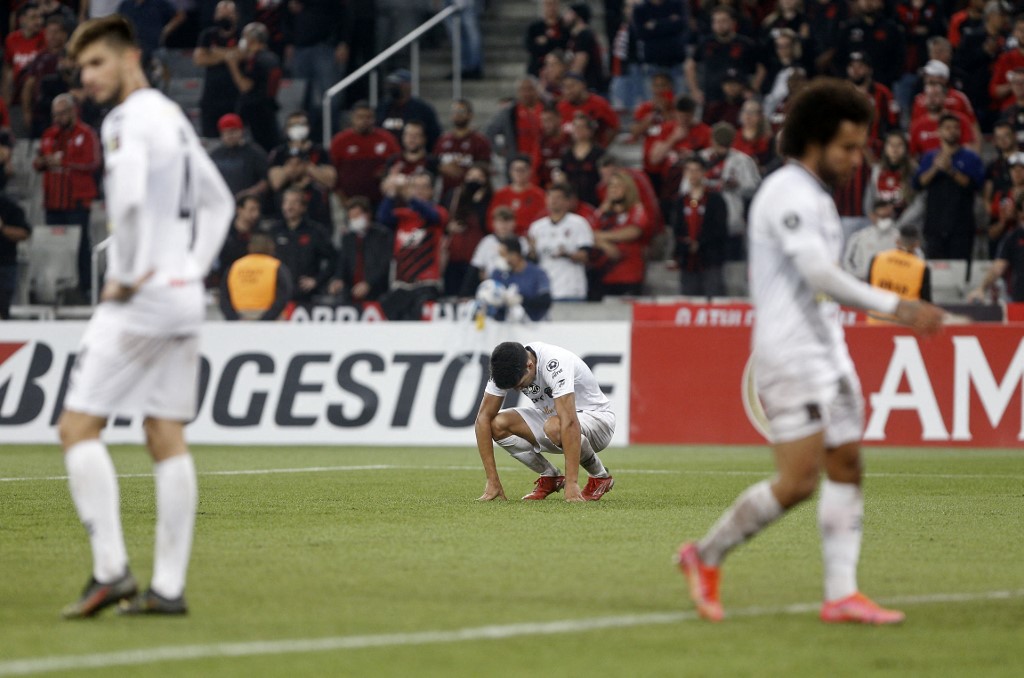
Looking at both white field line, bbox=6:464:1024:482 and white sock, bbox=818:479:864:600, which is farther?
white field line, bbox=6:464:1024:482

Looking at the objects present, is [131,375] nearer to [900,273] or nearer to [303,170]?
[900,273]

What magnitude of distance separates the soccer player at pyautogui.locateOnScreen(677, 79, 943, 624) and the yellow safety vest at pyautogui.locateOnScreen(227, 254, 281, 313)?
14.5 m

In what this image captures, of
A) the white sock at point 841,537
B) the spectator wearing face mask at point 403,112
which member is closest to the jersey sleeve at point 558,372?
the white sock at point 841,537

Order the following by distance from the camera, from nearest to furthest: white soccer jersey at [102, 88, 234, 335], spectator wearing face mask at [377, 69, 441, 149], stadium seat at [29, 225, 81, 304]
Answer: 1. white soccer jersey at [102, 88, 234, 335]
2. stadium seat at [29, 225, 81, 304]
3. spectator wearing face mask at [377, 69, 441, 149]

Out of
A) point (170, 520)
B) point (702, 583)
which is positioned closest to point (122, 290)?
point (170, 520)

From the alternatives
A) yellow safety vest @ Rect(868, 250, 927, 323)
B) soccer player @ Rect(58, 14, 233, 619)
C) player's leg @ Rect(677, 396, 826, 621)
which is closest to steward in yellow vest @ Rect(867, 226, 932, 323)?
yellow safety vest @ Rect(868, 250, 927, 323)

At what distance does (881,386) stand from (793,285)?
480 inches

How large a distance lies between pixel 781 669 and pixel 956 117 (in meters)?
16.3

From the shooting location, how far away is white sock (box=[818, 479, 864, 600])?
669 centimetres

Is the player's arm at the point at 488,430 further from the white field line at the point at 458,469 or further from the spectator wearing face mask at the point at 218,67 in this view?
the spectator wearing face mask at the point at 218,67

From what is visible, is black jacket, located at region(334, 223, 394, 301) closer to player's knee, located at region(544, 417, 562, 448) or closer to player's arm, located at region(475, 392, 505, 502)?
player's arm, located at region(475, 392, 505, 502)

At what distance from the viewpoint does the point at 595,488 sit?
41.0 ft

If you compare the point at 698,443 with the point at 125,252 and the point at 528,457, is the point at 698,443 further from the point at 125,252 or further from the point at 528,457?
the point at 125,252

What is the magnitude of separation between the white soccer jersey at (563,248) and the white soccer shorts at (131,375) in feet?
47.4
